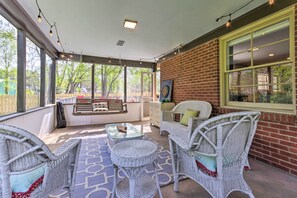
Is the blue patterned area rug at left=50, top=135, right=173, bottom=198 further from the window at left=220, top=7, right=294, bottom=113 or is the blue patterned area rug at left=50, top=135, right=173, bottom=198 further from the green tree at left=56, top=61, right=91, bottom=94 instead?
the green tree at left=56, top=61, right=91, bottom=94

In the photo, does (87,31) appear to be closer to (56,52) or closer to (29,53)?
(29,53)

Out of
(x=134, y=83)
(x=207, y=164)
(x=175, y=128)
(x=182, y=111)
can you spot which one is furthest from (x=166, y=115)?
(x=134, y=83)

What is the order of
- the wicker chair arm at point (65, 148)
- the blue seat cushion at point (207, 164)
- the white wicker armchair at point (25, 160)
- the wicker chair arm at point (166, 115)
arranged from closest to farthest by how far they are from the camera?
the white wicker armchair at point (25, 160)
the wicker chair arm at point (65, 148)
the blue seat cushion at point (207, 164)
the wicker chair arm at point (166, 115)

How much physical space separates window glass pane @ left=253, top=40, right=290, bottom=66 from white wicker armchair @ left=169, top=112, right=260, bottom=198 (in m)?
1.52

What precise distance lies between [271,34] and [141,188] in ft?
9.44

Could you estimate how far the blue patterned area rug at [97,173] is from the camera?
160 cm

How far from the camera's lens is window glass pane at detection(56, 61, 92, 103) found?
4.93m

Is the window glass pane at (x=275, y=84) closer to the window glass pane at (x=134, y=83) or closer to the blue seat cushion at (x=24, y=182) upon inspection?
the blue seat cushion at (x=24, y=182)

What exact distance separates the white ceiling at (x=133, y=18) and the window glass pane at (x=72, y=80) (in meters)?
1.21

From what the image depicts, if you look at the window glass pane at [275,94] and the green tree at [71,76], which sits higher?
the green tree at [71,76]

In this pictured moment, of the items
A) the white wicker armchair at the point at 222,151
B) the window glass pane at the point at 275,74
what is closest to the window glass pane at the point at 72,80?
the white wicker armchair at the point at 222,151

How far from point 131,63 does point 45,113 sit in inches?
131

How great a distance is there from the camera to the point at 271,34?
228 cm

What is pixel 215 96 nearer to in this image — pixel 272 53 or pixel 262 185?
pixel 272 53
